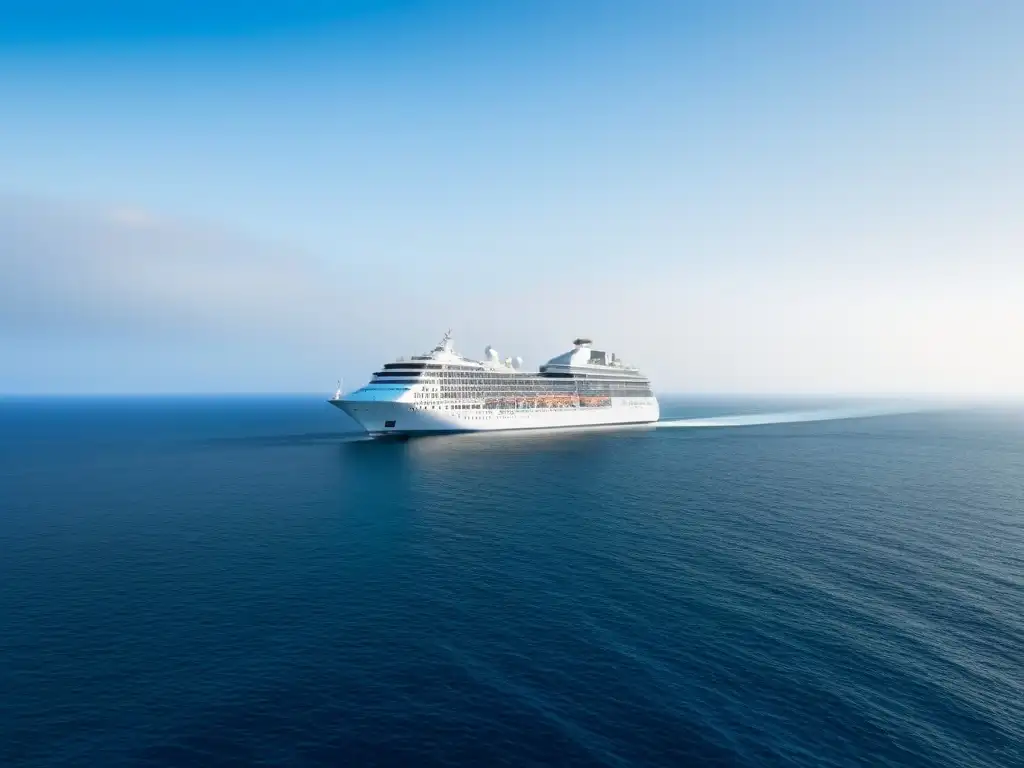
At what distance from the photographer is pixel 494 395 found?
136500mm

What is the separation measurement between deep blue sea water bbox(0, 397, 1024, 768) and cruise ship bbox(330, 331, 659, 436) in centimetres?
4668

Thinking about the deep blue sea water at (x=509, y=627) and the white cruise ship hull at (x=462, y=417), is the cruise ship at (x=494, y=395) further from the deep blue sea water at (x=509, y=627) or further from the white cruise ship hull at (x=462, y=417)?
the deep blue sea water at (x=509, y=627)

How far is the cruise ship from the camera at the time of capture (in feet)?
384

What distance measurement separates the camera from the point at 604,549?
4650cm

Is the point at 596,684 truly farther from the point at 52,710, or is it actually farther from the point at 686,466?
the point at 686,466

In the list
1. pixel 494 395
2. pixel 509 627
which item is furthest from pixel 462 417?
pixel 509 627

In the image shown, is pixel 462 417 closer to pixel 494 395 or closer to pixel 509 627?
pixel 494 395

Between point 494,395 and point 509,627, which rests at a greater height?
point 494,395

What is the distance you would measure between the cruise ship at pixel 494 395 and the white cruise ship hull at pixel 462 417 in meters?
0.22

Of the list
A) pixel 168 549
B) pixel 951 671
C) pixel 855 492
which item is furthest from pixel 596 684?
pixel 855 492

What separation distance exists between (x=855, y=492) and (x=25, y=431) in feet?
721

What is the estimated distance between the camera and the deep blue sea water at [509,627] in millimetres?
22578

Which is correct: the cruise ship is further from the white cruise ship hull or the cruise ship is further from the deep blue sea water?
the deep blue sea water

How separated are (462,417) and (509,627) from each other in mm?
95700
